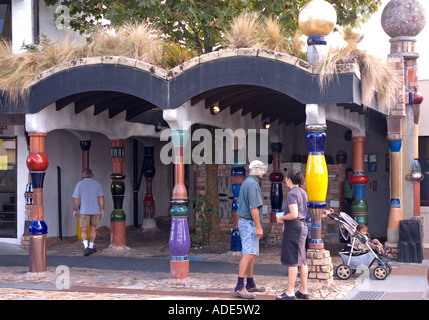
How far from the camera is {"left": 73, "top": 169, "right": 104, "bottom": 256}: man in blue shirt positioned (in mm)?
12242

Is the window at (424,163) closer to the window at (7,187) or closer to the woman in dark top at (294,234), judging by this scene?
the woman in dark top at (294,234)

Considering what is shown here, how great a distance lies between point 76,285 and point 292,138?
8816 mm

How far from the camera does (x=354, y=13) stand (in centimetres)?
1498

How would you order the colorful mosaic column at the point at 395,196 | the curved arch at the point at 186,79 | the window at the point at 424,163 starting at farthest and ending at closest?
1. the window at the point at 424,163
2. the colorful mosaic column at the point at 395,196
3. the curved arch at the point at 186,79

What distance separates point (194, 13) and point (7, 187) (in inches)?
217

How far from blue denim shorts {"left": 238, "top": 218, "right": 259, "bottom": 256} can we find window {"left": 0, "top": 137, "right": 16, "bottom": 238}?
701cm

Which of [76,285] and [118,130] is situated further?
[118,130]

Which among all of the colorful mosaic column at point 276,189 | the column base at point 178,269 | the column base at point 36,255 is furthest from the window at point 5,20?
the column base at point 178,269

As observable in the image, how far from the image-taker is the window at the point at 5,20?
45.4 feet

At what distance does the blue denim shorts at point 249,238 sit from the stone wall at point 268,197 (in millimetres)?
5623

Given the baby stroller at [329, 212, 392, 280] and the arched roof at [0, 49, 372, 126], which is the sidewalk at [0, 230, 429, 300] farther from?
the arched roof at [0, 49, 372, 126]

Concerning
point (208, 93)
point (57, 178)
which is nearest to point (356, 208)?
point (208, 93)
